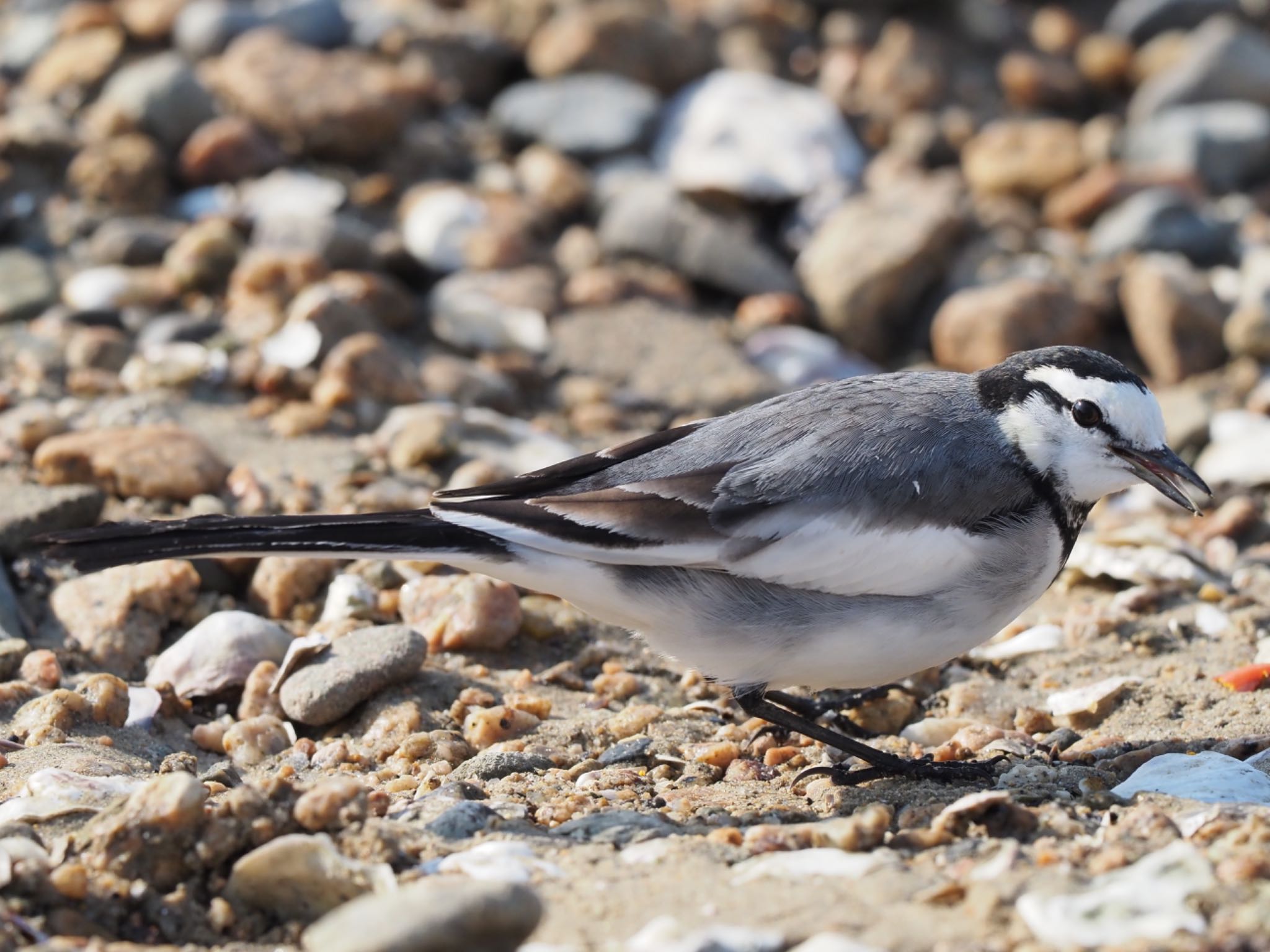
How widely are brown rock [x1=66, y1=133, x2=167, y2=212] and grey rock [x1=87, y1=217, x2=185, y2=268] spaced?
0.30 meters

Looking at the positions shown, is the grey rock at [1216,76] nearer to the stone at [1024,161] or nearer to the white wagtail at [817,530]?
the stone at [1024,161]

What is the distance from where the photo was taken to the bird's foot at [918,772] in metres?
4.46

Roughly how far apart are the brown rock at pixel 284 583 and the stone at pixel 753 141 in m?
4.09

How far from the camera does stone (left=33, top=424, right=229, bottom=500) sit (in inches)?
235

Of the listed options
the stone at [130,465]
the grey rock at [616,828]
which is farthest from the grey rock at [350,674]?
the stone at [130,465]

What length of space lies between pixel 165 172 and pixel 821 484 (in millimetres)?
5772

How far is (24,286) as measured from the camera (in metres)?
7.62

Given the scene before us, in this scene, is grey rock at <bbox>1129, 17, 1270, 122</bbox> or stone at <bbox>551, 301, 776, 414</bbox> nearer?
stone at <bbox>551, 301, 776, 414</bbox>

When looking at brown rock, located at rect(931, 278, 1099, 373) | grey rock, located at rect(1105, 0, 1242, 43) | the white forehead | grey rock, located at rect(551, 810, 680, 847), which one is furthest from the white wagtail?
grey rock, located at rect(1105, 0, 1242, 43)

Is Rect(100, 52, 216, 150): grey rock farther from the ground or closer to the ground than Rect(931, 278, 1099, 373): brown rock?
farther from the ground

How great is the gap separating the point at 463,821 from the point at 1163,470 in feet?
7.81

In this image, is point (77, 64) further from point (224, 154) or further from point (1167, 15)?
point (1167, 15)

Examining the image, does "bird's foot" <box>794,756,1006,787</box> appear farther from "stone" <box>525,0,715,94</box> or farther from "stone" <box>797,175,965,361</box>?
"stone" <box>525,0,715,94</box>

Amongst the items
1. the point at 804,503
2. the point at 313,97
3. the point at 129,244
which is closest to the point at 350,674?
the point at 804,503
